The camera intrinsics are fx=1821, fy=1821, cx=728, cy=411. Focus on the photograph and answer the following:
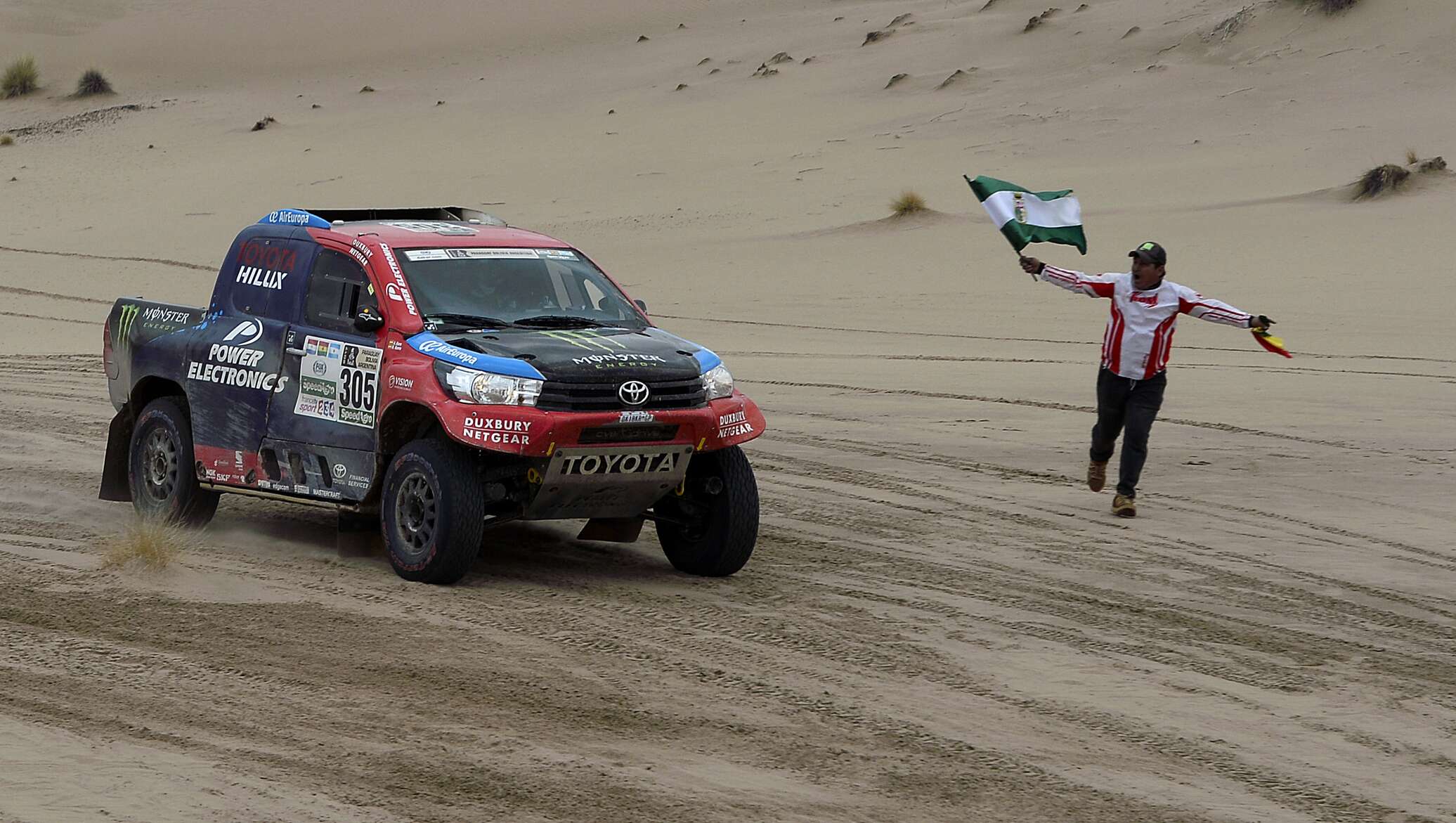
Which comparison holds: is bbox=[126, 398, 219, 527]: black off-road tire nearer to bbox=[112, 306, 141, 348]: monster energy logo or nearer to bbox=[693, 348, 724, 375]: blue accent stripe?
bbox=[112, 306, 141, 348]: monster energy logo

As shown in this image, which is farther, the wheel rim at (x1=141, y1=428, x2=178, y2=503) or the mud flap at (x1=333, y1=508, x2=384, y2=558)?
the wheel rim at (x1=141, y1=428, x2=178, y2=503)

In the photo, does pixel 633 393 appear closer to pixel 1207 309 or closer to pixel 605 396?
pixel 605 396

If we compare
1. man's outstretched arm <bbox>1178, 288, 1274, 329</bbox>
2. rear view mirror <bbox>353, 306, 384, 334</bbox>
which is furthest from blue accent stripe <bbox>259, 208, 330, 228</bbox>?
man's outstretched arm <bbox>1178, 288, 1274, 329</bbox>

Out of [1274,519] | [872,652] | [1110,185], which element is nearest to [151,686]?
[872,652]

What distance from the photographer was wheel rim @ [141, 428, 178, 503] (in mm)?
10555

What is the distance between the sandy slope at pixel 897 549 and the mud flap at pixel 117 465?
0.92ft

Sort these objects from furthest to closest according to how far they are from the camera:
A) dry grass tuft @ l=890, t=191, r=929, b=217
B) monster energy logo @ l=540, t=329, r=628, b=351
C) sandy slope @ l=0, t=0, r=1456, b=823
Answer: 1. dry grass tuft @ l=890, t=191, r=929, b=217
2. monster energy logo @ l=540, t=329, r=628, b=351
3. sandy slope @ l=0, t=0, r=1456, b=823

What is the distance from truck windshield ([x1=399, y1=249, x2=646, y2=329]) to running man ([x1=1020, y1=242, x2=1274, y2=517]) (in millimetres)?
3092

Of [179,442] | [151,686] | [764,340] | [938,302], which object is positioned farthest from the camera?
[938,302]

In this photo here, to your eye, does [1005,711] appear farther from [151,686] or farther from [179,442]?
[179,442]

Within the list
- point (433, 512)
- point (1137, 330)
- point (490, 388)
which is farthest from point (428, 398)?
point (1137, 330)

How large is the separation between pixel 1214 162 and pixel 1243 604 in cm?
2431

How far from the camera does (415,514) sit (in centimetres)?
916

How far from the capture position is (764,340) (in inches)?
891
